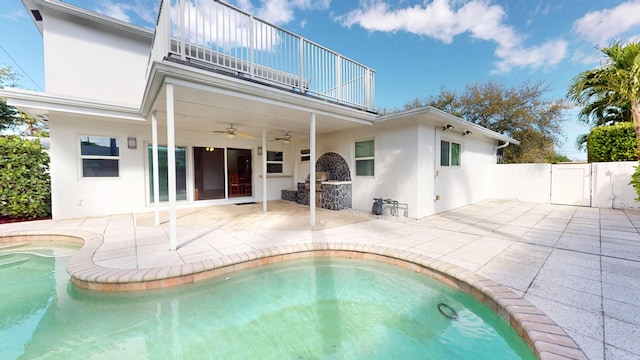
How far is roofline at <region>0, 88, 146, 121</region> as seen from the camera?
4.79 m

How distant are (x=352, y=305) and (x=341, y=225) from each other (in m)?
2.82

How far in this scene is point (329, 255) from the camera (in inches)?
162

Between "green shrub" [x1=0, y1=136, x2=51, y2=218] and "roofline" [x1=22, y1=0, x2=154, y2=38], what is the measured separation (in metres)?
3.35

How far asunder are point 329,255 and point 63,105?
6404 mm

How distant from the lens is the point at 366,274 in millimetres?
3549

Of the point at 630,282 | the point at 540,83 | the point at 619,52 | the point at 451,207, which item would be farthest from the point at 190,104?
the point at 540,83

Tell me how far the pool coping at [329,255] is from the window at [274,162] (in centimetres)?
586

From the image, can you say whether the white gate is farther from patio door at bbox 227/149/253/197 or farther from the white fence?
patio door at bbox 227/149/253/197

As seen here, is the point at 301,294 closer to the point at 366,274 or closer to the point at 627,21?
the point at 366,274

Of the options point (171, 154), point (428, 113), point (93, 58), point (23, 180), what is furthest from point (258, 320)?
point (93, 58)

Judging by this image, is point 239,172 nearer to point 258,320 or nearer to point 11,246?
point 11,246

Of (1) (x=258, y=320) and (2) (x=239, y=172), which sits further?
(2) (x=239, y=172)

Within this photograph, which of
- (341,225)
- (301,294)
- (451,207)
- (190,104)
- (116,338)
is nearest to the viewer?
(116,338)

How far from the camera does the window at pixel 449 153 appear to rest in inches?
285
